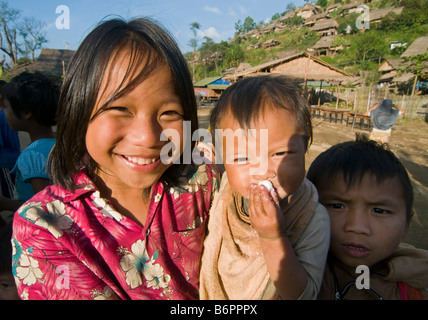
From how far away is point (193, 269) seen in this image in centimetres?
121

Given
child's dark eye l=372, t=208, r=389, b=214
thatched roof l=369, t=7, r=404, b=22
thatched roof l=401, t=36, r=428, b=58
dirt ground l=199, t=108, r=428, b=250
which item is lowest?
dirt ground l=199, t=108, r=428, b=250

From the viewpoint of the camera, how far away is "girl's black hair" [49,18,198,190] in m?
0.99

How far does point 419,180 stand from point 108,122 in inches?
315

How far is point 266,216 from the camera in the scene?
1021 mm

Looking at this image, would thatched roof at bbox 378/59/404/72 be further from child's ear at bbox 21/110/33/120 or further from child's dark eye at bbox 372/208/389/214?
child's ear at bbox 21/110/33/120

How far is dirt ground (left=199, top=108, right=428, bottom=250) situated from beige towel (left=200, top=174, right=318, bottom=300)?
3.47ft

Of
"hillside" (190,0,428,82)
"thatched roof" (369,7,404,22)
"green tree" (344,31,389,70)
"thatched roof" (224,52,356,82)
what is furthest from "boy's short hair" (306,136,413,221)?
"thatched roof" (369,7,404,22)

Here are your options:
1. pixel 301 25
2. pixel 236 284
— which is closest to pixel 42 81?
pixel 236 284

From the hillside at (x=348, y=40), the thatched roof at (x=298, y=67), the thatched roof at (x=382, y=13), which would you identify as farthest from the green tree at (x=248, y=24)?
the thatched roof at (x=298, y=67)

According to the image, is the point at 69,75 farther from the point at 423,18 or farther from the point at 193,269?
the point at 423,18

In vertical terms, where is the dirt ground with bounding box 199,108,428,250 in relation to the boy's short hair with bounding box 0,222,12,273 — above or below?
below

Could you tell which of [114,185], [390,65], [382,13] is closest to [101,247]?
[114,185]

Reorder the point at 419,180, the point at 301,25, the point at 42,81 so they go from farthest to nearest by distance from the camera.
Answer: the point at 301,25 → the point at 419,180 → the point at 42,81

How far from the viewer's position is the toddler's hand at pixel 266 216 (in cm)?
101
